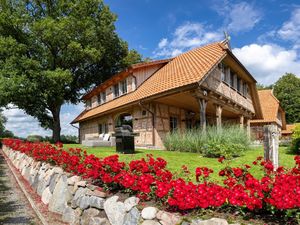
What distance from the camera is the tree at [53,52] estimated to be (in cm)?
2294

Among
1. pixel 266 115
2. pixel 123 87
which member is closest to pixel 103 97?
pixel 123 87

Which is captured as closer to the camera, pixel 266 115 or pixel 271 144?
pixel 271 144

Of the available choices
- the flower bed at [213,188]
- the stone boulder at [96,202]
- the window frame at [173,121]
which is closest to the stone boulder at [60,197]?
the flower bed at [213,188]

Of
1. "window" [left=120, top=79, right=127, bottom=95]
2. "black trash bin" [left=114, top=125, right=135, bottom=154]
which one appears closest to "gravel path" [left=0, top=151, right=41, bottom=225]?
"black trash bin" [left=114, top=125, right=135, bottom=154]

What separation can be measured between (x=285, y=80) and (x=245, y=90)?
32.5 metres

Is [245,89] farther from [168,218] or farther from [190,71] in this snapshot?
[168,218]

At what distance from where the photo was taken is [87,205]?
572 centimetres

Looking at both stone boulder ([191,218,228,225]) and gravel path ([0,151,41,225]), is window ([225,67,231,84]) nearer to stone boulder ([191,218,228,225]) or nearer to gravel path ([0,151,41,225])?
gravel path ([0,151,41,225])

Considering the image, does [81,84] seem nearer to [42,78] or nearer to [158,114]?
[42,78]

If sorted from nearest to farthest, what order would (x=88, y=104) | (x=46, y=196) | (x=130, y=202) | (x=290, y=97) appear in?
(x=130, y=202) < (x=46, y=196) < (x=88, y=104) < (x=290, y=97)

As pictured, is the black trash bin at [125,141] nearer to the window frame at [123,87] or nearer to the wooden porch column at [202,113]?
the wooden porch column at [202,113]

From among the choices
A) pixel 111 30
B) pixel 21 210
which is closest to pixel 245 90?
pixel 111 30

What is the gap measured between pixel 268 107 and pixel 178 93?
20426mm

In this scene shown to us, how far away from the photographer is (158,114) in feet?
51.9
